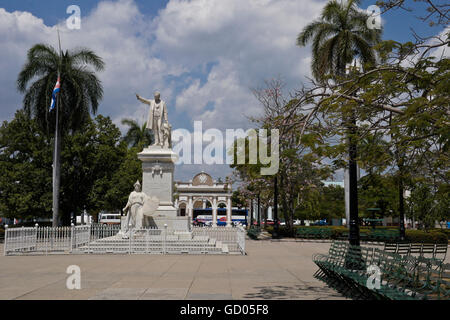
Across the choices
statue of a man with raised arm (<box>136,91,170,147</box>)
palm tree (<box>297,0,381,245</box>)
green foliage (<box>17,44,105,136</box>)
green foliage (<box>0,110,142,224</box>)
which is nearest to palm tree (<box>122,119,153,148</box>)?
green foliage (<box>0,110,142,224</box>)

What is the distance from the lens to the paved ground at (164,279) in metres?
9.09

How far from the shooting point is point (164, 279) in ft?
36.8

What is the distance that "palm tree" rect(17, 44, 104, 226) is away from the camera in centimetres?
2944

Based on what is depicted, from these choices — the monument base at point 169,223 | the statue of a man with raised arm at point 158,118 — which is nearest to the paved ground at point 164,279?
the monument base at point 169,223

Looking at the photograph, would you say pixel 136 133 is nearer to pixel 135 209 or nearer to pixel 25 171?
pixel 25 171

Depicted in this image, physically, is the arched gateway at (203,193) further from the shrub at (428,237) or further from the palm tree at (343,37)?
the palm tree at (343,37)

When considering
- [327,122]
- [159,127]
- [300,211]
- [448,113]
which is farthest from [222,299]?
[300,211]

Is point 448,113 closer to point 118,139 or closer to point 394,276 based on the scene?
point 394,276

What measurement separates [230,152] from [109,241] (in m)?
11.6

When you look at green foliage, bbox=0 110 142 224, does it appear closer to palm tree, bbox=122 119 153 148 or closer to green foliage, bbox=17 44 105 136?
green foliage, bbox=17 44 105 136

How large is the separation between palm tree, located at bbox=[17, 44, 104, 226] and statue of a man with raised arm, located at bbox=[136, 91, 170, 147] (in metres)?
8.86

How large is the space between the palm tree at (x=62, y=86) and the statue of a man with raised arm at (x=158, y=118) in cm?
886

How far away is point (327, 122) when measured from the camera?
10242 millimetres

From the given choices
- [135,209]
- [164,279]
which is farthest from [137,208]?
[164,279]
